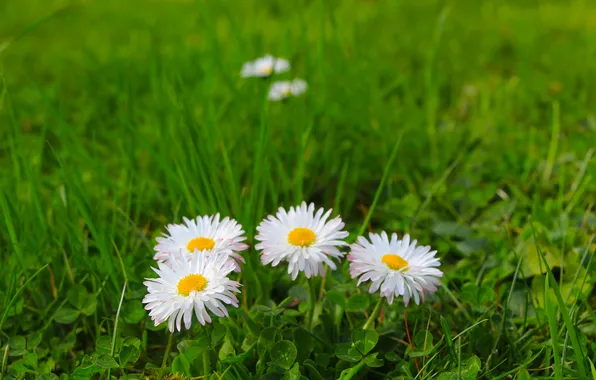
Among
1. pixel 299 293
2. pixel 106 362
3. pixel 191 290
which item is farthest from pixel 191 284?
pixel 299 293

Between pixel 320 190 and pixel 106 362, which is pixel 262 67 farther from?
pixel 106 362

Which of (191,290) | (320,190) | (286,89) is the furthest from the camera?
(286,89)

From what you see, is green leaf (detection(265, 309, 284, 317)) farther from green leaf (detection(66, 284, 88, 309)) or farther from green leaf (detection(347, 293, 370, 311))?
green leaf (detection(66, 284, 88, 309))

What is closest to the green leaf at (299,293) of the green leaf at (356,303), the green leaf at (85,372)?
the green leaf at (356,303)

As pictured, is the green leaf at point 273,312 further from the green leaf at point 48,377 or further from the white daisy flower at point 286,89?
the white daisy flower at point 286,89

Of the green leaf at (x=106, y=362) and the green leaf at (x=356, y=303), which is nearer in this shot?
the green leaf at (x=106, y=362)
